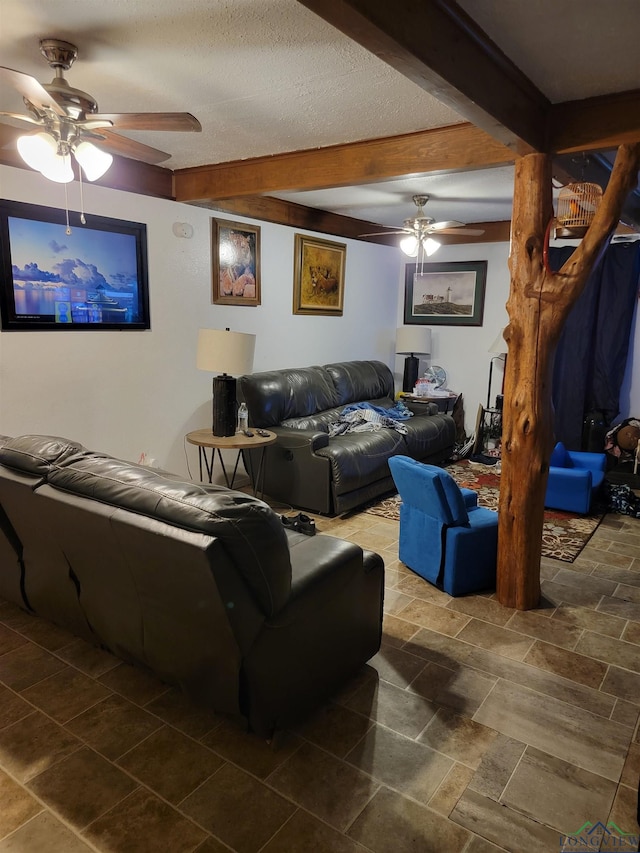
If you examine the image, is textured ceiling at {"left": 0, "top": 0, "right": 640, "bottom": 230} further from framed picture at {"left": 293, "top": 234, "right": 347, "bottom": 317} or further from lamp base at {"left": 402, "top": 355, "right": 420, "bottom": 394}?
lamp base at {"left": 402, "top": 355, "right": 420, "bottom": 394}

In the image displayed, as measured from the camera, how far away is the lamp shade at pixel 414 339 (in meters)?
6.67

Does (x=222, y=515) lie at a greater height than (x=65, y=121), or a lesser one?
lesser

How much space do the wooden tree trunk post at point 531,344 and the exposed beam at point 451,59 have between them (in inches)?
12.4

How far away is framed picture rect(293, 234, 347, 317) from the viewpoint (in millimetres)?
5523

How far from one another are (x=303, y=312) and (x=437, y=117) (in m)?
2.84

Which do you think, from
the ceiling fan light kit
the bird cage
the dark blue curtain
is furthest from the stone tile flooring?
the dark blue curtain

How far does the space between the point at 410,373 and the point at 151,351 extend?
11.7ft

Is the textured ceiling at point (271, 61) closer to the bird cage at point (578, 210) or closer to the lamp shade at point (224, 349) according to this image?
the bird cage at point (578, 210)

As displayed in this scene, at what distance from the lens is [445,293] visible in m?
6.84

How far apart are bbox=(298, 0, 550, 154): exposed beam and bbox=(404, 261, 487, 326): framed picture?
4007mm

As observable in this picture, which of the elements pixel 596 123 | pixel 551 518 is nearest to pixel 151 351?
pixel 596 123

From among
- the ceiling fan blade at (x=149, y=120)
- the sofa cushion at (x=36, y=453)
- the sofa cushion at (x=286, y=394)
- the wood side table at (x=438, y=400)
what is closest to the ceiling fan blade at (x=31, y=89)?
Result: the ceiling fan blade at (x=149, y=120)

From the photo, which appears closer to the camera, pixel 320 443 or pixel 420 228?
pixel 320 443

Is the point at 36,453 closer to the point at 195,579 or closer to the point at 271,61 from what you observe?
the point at 195,579
